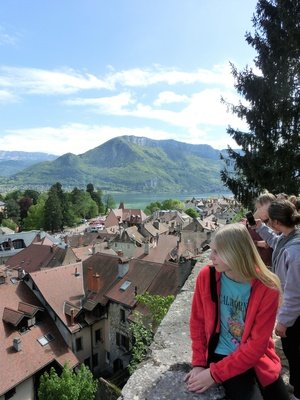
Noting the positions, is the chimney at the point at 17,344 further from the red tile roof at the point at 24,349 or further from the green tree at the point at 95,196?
the green tree at the point at 95,196

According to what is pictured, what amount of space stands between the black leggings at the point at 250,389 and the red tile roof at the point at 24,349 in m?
15.8

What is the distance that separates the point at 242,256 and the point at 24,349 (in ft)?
58.7

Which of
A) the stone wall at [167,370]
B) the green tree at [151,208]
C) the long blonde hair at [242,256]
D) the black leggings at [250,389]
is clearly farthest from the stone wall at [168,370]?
the green tree at [151,208]

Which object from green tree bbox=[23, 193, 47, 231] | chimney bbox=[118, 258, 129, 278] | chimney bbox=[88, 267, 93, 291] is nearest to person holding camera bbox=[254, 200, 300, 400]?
chimney bbox=[118, 258, 129, 278]

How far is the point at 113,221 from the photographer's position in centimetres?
7200

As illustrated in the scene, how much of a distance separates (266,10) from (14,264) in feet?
108

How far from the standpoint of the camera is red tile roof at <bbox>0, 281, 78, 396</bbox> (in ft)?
52.1

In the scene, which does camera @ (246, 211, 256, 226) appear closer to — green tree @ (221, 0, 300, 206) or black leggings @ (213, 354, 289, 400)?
black leggings @ (213, 354, 289, 400)

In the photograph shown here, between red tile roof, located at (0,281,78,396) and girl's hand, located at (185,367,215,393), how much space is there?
1564 centimetres

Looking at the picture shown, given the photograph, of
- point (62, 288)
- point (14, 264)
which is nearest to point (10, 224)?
point (14, 264)

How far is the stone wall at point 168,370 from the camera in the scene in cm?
246

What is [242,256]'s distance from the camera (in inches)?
102

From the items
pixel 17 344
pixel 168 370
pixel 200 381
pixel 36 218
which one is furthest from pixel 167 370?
pixel 36 218

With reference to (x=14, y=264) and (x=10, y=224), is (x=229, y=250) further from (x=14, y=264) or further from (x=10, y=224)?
(x=10, y=224)
